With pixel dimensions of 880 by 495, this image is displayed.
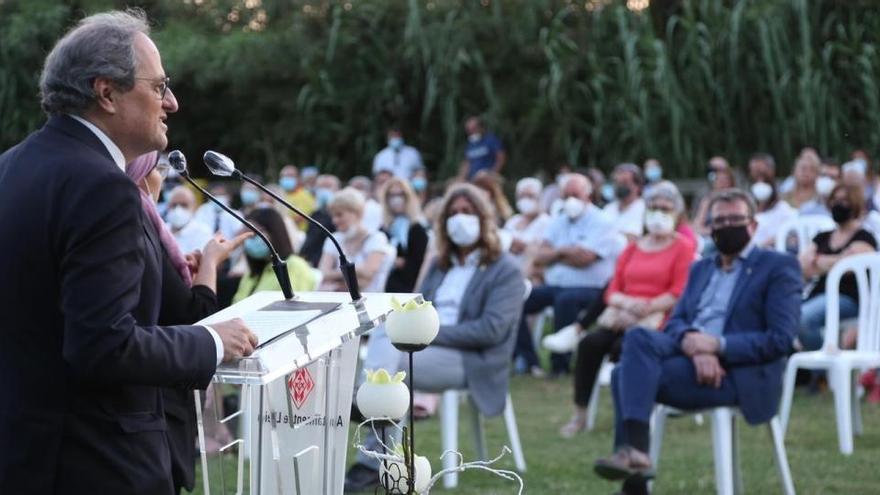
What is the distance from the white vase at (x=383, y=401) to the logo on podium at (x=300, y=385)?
325mm

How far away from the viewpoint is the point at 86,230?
2904mm

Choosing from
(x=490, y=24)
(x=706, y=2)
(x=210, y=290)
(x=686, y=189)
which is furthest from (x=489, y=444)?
(x=490, y=24)

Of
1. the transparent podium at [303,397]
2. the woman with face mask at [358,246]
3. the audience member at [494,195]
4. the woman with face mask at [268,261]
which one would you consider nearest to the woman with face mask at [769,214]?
the audience member at [494,195]

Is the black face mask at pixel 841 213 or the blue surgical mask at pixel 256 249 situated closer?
the blue surgical mask at pixel 256 249

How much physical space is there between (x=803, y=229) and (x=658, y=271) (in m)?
1.84

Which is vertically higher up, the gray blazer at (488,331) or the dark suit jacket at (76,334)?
the dark suit jacket at (76,334)

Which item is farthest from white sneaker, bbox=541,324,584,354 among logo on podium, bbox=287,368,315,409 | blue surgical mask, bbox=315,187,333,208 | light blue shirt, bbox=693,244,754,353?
logo on podium, bbox=287,368,315,409

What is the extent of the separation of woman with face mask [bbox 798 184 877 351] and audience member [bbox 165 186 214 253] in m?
4.53

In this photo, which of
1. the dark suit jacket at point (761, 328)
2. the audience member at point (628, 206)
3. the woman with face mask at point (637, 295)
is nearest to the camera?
the dark suit jacket at point (761, 328)

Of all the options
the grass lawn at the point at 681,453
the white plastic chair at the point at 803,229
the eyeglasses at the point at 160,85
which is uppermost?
the eyeglasses at the point at 160,85

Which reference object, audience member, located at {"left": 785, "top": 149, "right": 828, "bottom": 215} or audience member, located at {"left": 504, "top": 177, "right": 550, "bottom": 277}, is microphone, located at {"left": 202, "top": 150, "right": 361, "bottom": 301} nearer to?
audience member, located at {"left": 504, "top": 177, "right": 550, "bottom": 277}

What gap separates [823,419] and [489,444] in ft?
7.15

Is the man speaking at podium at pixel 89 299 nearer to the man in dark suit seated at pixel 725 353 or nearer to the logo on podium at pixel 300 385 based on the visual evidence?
the logo on podium at pixel 300 385

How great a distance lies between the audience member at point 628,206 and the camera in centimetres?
1273
